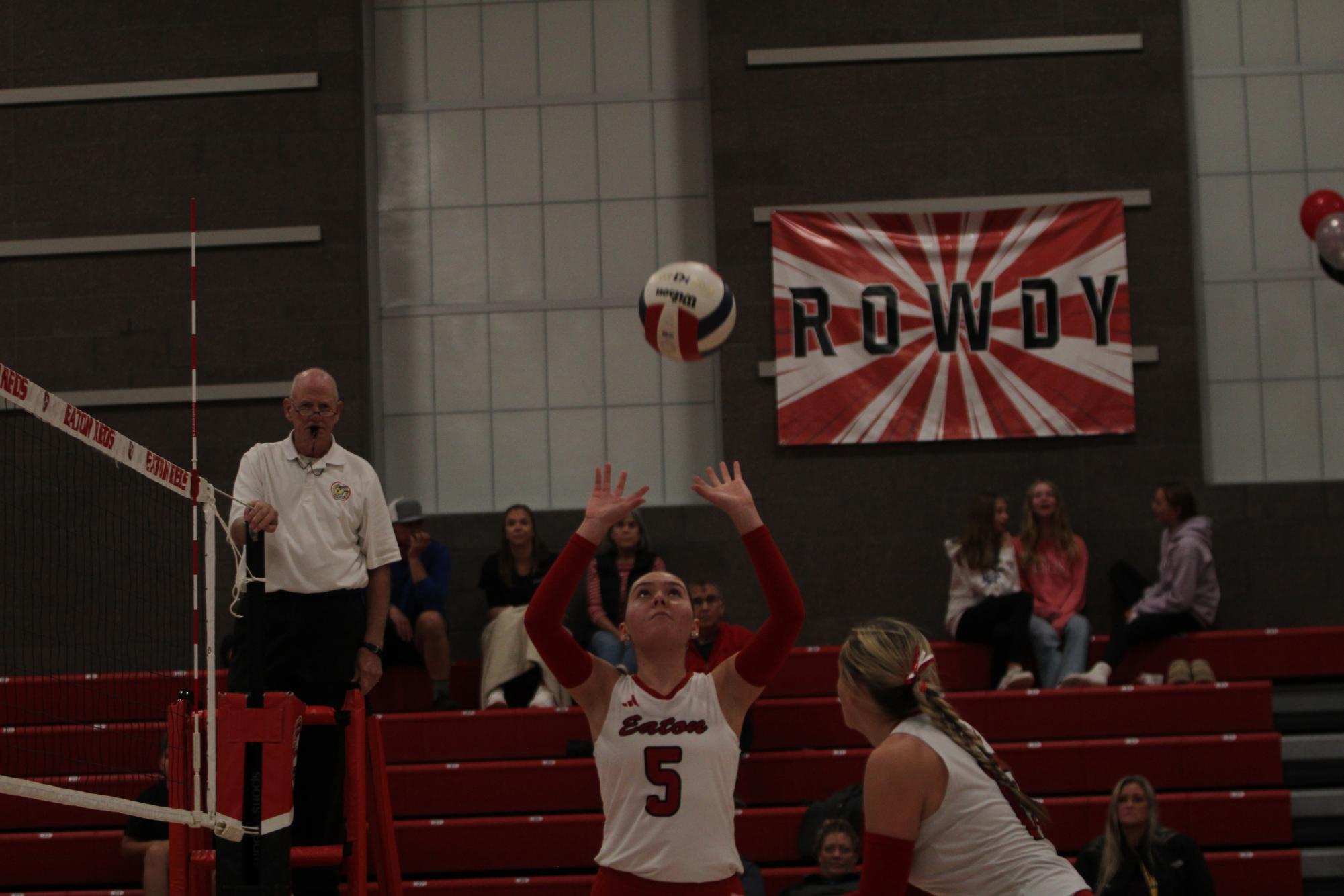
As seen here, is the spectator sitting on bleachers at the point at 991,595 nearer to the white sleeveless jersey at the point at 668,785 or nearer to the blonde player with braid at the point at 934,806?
the white sleeveless jersey at the point at 668,785

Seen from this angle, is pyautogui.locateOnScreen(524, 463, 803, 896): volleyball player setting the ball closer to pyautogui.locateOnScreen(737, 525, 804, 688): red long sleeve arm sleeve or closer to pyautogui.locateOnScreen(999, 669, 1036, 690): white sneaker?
pyautogui.locateOnScreen(737, 525, 804, 688): red long sleeve arm sleeve

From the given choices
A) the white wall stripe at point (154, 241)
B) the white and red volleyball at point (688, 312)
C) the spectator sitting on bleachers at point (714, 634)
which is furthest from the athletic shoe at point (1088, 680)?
the white wall stripe at point (154, 241)

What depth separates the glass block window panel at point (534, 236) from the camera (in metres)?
11.6

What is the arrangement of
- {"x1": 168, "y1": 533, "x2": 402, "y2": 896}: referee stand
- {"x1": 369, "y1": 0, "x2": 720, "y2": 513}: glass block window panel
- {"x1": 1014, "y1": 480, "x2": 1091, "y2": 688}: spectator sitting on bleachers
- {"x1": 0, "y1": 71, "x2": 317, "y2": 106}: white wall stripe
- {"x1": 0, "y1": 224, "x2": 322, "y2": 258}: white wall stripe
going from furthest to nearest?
{"x1": 369, "y1": 0, "x2": 720, "y2": 513}: glass block window panel → {"x1": 0, "y1": 71, "x2": 317, "y2": 106}: white wall stripe → {"x1": 0, "y1": 224, "x2": 322, "y2": 258}: white wall stripe → {"x1": 1014, "y1": 480, "x2": 1091, "y2": 688}: spectator sitting on bleachers → {"x1": 168, "y1": 533, "x2": 402, "y2": 896}: referee stand

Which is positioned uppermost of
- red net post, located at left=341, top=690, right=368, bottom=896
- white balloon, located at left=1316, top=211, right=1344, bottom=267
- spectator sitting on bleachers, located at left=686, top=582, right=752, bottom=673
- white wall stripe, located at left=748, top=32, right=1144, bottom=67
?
white wall stripe, located at left=748, top=32, right=1144, bottom=67

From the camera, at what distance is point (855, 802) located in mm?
8039

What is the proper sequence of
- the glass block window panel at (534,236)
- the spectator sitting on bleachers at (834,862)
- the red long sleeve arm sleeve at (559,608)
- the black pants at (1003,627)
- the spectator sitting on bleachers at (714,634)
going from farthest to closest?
1. the glass block window panel at (534,236)
2. the black pants at (1003,627)
3. the spectator sitting on bleachers at (714,634)
4. the spectator sitting on bleachers at (834,862)
5. the red long sleeve arm sleeve at (559,608)

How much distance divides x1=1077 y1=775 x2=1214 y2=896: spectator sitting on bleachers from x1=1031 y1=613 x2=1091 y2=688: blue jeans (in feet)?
6.60

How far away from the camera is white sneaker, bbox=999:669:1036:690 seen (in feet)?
31.0

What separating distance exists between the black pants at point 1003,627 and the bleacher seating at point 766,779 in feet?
1.96

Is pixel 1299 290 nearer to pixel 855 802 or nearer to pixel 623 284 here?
pixel 623 284

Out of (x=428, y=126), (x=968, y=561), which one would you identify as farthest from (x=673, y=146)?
(x=968, y=561)

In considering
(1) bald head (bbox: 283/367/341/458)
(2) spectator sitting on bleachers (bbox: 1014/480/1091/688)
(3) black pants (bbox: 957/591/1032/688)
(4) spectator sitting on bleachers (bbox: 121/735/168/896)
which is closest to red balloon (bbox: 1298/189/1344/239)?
(2) spectator sitting on bleachers (bbox: 1014/480/1091/688)

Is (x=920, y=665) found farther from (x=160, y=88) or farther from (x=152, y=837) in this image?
(x=160, y=88)
